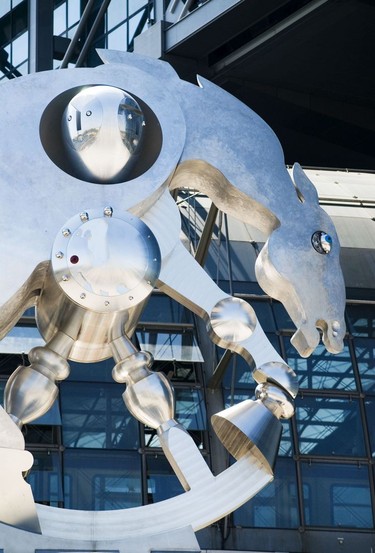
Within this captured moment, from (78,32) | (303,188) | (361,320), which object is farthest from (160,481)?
(303,188)

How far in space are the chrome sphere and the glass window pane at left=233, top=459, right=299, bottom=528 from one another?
8963mm

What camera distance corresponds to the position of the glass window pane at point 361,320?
61.1ft

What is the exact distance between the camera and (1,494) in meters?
7.59

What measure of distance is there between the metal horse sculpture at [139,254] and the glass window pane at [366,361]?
960 cm

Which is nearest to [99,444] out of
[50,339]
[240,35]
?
[240,35]

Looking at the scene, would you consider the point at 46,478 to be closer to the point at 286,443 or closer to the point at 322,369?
the point at 286,443

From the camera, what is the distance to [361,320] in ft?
61.4

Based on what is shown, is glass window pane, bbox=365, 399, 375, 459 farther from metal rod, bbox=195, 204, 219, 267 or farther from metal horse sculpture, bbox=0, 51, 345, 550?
metal horse sculpture, bbox=0, 51, 345, 550

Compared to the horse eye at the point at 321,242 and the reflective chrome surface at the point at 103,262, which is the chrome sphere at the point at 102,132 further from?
the horse eye at the point at 321,242

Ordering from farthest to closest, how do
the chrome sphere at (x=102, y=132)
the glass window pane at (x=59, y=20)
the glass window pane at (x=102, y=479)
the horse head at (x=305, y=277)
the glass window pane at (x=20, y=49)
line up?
the glass window pane at (x=20, y=49) < the glass window pane at (x=59, y=20) < the glass window pane at (x=102, y=479) < the horse head at (x=305, y=277) < the chrome sphere at (x=102, y=132)

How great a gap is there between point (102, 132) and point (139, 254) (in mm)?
818

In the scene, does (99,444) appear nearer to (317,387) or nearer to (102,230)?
(317,387)

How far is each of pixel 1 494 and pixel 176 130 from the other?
2396 millimetres

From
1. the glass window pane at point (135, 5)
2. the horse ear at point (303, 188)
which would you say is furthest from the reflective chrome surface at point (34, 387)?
the glass window pane at point (135, 5)
